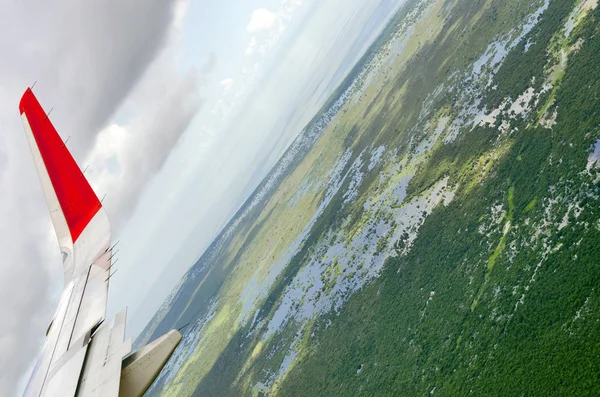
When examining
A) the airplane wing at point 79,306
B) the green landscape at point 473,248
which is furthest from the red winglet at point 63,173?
the green landscape at point 473,248

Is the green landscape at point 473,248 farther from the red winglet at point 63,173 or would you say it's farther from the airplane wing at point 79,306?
the red winglet at point 63,173

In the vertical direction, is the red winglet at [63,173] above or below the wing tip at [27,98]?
below

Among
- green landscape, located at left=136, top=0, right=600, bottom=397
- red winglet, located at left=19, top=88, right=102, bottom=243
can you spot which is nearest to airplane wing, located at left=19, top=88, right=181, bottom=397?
red winglet, located at left=19, top=88, right=102, bottom=243

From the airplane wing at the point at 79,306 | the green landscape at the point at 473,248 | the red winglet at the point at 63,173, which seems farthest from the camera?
the green landscape at the point at 473,248

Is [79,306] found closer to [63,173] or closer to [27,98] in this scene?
[63,173]


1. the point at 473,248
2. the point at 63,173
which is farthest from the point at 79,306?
the point at 473,248

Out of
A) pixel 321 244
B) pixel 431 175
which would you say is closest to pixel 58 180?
pixel 431 175

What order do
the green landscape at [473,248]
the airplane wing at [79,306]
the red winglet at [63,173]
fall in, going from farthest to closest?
the green landscape at [473,248]
the red winglet at [63,173]
the airplane wing at [79,306]
